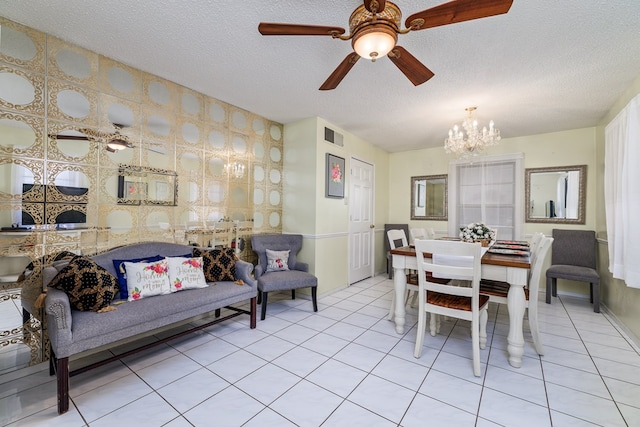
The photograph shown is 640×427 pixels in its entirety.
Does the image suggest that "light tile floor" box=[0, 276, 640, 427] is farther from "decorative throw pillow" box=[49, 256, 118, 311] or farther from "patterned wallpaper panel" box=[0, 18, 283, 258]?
"patterned wallpaper panel" box=[0, 18, 283, 258]

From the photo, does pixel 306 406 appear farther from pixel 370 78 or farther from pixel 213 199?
pixel 370 78

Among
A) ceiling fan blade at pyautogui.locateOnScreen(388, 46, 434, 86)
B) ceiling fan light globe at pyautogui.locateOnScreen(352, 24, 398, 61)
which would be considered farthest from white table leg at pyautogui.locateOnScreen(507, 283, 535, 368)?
ceiling fan light globe at pyautogui.locateOnScreen(352, 24, 398, 61)

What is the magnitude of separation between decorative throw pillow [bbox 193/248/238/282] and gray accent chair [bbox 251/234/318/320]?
0.40 meters

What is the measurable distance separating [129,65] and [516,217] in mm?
5556

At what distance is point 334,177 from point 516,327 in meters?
2.80

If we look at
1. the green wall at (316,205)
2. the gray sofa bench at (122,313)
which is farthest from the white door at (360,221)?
the gray sofa bench at (122,313)

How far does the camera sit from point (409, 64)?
1.83 meters

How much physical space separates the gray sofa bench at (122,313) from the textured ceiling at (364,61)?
1755mm

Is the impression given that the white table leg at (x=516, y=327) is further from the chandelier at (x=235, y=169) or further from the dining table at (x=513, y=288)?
the chandelier at (x=235, y=169)

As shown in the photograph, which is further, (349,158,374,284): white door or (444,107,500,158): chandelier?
(349,158,374,284): white door

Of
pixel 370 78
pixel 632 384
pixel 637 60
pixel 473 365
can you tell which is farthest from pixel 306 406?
pixel 637 60

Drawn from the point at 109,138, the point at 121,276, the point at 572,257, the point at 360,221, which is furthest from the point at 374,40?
the point at 572,257

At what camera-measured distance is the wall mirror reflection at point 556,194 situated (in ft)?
13.5

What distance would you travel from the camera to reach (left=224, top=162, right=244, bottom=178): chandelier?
344 cm
